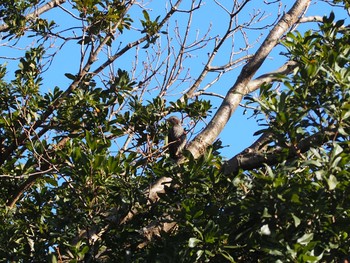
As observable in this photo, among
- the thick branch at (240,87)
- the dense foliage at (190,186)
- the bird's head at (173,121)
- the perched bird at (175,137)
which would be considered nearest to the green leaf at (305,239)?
the dense foliage at (190,186)

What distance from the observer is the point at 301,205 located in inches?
149

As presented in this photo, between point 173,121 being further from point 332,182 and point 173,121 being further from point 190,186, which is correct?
point 332,182

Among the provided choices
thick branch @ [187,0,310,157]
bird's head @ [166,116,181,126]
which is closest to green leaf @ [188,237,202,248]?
thick branch @ [187,0,310,157]

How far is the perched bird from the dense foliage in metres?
0.08

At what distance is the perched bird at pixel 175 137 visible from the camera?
5.26m

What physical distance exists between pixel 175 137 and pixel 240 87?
2.07 feet

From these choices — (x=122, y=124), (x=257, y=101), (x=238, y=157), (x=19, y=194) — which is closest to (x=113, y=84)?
(x=122, y=124)

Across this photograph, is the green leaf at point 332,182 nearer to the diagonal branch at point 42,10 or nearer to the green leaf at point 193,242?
the green leaf at point 193,242

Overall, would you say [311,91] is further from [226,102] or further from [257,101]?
[226,102]

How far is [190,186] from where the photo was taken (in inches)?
179

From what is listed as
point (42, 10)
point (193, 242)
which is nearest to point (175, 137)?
point (193, 242)

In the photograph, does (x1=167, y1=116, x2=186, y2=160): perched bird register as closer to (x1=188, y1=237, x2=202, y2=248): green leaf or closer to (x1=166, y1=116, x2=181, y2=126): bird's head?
(x1=166, y1=116, x2=181, y2=126): bird's head

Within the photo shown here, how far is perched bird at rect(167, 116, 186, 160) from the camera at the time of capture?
17.3 feet

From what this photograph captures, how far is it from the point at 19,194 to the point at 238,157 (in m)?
2.22
